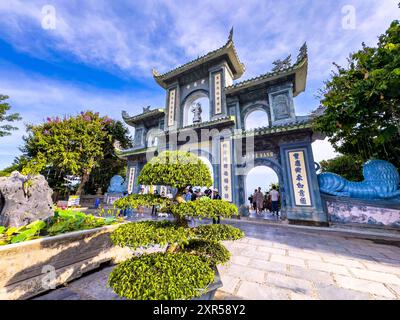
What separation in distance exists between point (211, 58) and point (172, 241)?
1149cm

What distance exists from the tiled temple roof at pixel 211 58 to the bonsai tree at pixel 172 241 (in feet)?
34.1

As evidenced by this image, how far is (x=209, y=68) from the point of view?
11008 mm

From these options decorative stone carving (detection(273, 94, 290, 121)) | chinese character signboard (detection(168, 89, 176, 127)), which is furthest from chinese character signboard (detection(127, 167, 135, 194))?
decorative stone carving (detection(273, 94, 290, 121))

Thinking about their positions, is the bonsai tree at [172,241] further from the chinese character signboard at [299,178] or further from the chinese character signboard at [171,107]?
A: the chinese character signboard at [171,107]

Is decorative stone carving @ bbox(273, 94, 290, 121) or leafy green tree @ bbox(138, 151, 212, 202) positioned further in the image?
decorative stone carving @ bbox(273, 94, 290, 121)

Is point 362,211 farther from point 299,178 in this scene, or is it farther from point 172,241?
point 172,241

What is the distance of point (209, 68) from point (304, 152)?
786 cm

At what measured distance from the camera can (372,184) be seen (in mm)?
6383

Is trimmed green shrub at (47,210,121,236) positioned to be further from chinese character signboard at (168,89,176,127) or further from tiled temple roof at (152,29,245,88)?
tiled temple roof at (152,29,245,88)

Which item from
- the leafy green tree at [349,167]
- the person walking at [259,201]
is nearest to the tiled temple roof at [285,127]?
the person walking at [259,201]

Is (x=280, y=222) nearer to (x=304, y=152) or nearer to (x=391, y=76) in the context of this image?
(x=304, y=152)

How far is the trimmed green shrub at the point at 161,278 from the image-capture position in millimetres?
1382

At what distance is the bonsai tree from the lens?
1442 mm
